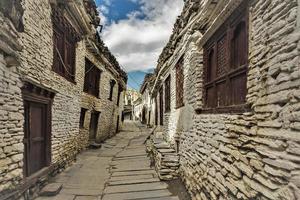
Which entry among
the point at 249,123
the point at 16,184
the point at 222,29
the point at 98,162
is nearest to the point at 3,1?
the point at 16,184

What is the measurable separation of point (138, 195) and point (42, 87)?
3398 millimetres

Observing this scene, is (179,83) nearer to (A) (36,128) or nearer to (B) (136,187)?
(B) (136,187)

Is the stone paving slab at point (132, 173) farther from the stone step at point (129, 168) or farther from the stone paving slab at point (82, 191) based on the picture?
the stone paving slab at point (82, 191)

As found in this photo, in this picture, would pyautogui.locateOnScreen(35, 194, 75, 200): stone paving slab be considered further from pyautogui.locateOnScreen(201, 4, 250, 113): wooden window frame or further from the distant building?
the distant building

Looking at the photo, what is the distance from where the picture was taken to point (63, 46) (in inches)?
311

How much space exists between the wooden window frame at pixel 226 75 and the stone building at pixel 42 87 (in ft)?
11.7

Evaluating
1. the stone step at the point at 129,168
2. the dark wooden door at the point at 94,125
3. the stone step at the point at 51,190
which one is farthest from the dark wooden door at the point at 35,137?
the dark wooden door at the point at 94,125

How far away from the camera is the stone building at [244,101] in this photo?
2.31m

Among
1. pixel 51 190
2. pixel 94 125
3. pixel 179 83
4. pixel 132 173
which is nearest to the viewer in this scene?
pixel 51 190

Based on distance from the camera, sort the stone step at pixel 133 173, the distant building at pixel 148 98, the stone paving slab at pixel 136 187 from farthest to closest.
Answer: the distant building at pixel 148 98 → the stone step at pixel 133 173 → the stone paving slab at pixel 136 187

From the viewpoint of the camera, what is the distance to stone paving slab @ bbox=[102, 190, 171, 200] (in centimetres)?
581

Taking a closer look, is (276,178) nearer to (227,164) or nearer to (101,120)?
(227,164)

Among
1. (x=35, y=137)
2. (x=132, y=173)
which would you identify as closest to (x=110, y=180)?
(x=132, y=173)

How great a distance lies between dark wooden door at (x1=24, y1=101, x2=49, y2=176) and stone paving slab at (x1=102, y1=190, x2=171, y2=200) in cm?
183
